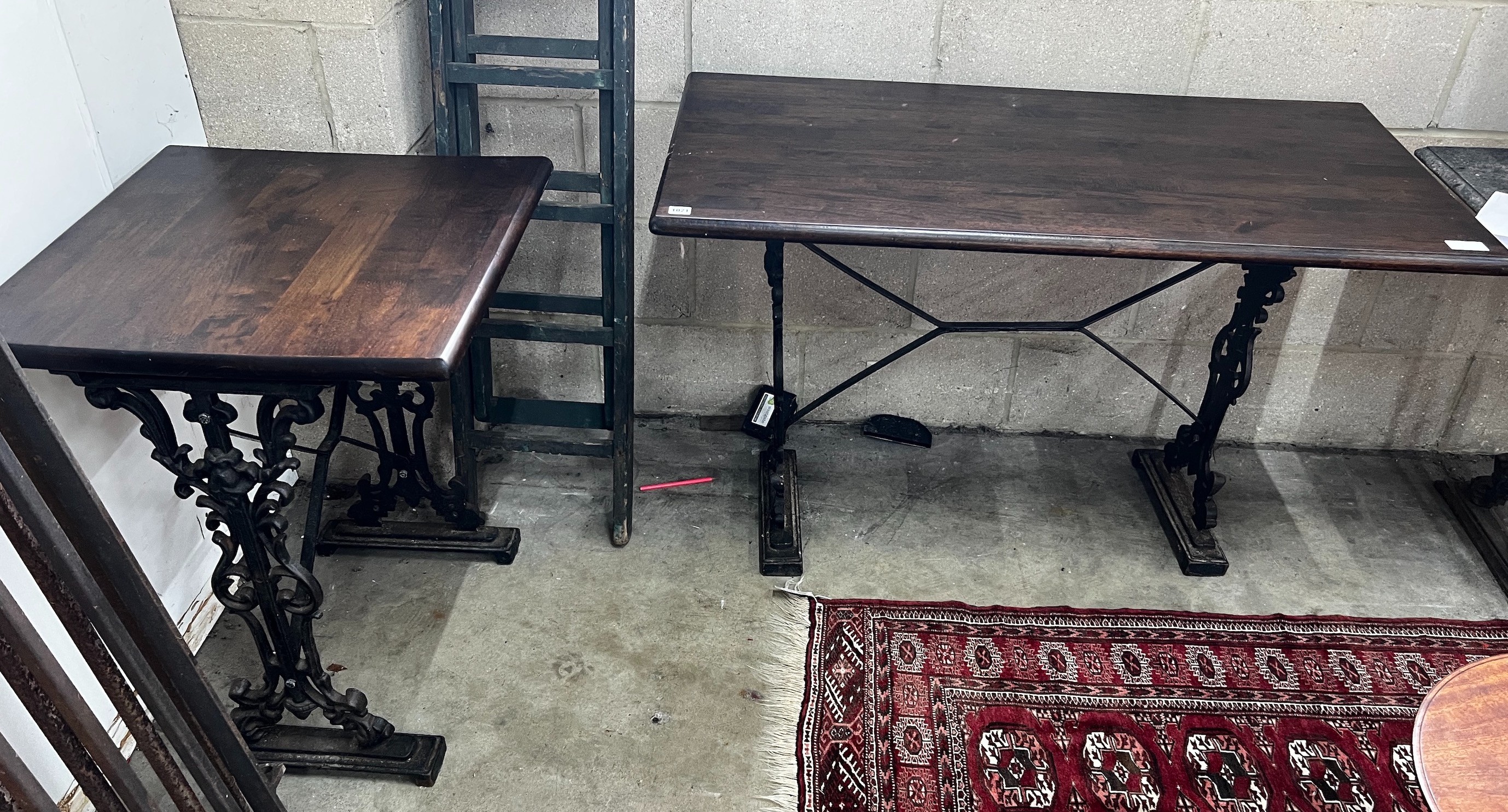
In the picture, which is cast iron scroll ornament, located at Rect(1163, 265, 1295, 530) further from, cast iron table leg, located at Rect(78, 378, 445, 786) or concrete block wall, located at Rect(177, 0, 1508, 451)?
cast iron table leg, located at Rect(78, 378, 445, 786)

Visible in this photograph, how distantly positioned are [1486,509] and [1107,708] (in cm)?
126

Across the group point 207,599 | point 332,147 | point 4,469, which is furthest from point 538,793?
point 332,147

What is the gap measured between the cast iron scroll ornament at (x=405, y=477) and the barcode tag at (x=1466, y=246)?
6.01 feet

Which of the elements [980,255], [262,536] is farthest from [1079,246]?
[262,536]

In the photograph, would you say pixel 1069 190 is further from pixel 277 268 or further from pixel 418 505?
pixel 418 505

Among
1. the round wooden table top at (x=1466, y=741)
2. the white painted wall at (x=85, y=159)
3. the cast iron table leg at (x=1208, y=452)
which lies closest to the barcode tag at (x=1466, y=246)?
the cast iron table leg at (x=1208, y=452)

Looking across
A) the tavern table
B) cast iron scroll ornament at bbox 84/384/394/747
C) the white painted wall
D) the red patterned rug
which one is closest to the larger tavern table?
the red patterned rug

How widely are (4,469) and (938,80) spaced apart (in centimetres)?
186

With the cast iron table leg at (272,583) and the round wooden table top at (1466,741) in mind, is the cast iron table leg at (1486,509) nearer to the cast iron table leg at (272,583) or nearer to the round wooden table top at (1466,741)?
the round wooden table top at (1466,741)

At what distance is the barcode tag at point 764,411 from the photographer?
8.57 feet

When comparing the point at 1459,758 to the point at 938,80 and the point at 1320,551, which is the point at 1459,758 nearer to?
the point at 1320,551

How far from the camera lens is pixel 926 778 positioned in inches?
71.8

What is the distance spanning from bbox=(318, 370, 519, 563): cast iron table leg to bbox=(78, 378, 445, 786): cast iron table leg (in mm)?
378

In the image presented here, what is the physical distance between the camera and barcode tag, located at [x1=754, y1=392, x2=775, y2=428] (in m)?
2.61
